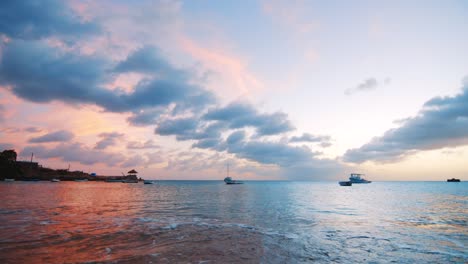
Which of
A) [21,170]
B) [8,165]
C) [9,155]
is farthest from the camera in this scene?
[21,170]

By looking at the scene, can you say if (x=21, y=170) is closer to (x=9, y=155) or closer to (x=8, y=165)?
(x=8, y=165)

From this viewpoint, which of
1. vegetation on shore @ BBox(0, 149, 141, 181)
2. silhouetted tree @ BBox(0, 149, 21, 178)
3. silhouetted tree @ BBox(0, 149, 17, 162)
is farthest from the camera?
silhouetted tree @ BBox(0, 149, 17, 162)

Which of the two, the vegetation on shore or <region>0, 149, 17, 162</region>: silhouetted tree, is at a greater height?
Answer: <region>0, 149, 17, 162</region>: silhouetted tree

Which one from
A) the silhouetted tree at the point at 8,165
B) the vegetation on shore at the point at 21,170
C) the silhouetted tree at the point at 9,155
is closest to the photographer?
the silhouetted tree at the point at 8,165

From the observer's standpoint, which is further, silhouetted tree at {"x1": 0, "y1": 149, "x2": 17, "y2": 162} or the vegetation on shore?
silhouetted tree at {"x1": 0, "y1": 149, "x2": 17, "y2": 162}

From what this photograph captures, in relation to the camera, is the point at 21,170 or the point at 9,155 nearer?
the point at 9,155

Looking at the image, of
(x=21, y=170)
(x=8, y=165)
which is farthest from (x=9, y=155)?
(x=21, y=170)

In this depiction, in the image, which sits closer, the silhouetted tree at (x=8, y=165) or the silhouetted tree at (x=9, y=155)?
the silhouetted tree at (x=8, y=165)

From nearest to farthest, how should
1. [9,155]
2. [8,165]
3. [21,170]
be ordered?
[8,165]
[9,155]
[21,170]

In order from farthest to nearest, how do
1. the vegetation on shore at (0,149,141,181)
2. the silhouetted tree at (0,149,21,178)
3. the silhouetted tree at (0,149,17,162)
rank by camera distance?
the silhouetted tree at (0,149,17,162) < the vegetation on shore at (0,149,141,181) < the silhouetted tree at (0,149,21,178)

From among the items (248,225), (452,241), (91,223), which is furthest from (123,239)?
(452,241)

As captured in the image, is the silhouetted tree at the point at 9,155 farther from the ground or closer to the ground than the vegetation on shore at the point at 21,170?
farther from the ground

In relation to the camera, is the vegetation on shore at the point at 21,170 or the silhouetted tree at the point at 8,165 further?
the vegetation on shore at the point at 21,170

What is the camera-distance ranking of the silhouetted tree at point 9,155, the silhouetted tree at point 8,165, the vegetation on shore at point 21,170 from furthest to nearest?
the silhouetted tree at point 9,155, the vegetation on shore at point 21,170, the silhouetted tree at point 8,165
